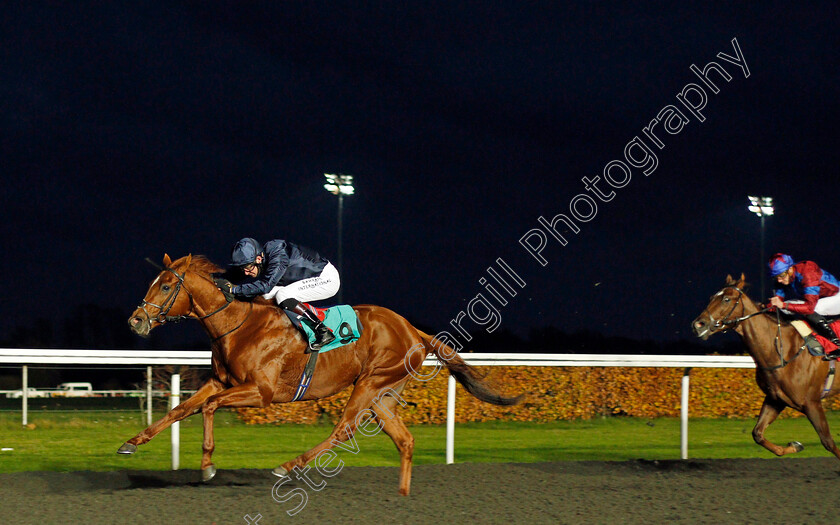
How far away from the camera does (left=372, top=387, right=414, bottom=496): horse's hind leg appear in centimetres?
461

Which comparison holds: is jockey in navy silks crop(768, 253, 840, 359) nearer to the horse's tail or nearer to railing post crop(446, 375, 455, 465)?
the horse's tail

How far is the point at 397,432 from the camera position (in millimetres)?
4820

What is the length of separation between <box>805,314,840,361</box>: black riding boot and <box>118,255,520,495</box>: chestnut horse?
2922 mm

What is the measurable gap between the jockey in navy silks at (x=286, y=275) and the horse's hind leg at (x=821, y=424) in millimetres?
3397

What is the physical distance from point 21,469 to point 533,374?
5.51 meters

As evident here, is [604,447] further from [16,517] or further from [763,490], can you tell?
[16,517]

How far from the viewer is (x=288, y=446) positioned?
22.3 feet

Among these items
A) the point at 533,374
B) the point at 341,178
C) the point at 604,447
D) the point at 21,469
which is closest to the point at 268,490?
the point at 21,469

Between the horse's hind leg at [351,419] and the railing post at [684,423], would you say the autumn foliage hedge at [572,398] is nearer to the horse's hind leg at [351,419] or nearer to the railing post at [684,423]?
the railing post at [684,423]

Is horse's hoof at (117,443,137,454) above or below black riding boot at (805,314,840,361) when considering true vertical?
below

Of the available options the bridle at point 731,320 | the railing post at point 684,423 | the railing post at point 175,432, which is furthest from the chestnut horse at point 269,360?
the railing post at point 684,423

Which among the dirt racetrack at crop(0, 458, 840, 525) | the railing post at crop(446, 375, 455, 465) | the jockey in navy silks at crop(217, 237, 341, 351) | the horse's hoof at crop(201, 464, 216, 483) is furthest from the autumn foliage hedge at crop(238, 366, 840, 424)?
the horse's hoof at crop(201, 464, 216, 483)

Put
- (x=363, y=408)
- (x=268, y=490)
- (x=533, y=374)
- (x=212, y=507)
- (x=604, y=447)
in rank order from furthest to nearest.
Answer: (x=533, y=374) → (x=604, y=447) → (x=363, y=408) → (x=268, y=490) → (x=212, y=507)

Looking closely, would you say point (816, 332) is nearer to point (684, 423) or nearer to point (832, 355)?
point (832, 355)
